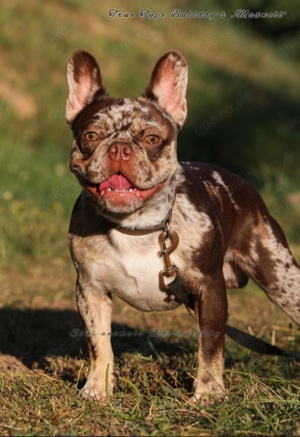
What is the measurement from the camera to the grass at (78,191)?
4109 millimetres

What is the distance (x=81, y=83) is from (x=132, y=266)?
3.93ft

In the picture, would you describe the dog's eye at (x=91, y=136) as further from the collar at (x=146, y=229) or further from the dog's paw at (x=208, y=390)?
the dog's paw at (x=208, y=390)

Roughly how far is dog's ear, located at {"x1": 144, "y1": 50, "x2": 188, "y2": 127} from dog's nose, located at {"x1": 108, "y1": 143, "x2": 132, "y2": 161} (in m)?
0.79

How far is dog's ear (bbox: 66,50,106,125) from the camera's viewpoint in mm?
4863

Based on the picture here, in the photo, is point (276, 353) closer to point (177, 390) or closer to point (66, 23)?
point (177, 390)

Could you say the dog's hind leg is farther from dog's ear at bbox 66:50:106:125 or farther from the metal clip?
dog's ear at bbox 66:50:106:125

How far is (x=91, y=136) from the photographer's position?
449 cm

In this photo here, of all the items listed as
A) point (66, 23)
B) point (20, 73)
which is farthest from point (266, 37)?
point (20, 73)

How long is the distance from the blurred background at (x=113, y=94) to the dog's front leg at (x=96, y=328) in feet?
10.5

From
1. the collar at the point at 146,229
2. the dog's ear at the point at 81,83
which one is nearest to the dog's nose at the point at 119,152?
the collar at the point at 146,229

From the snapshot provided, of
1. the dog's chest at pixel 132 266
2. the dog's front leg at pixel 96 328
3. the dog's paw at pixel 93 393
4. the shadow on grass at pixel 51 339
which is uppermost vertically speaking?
the dog's chest at pixel 132 266

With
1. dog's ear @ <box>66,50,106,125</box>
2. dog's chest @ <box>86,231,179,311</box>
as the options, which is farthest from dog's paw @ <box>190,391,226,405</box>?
dog's ear @ <box>66,50,106,125</box>

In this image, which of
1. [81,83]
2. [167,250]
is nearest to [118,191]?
[167,250]

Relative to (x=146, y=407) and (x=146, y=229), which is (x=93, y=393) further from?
(x=146, y=229)
